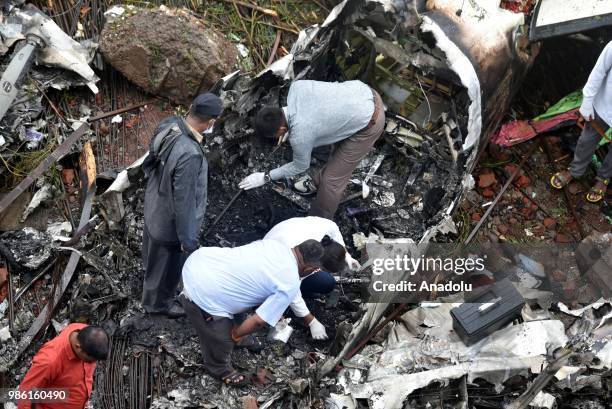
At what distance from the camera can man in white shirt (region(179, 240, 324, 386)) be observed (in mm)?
4262

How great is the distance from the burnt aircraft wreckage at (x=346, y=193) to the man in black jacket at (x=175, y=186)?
1.22ft

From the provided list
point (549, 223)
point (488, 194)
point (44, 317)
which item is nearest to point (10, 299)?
point (44, 317)

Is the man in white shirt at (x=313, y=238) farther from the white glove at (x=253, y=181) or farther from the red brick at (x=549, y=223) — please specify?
the red brick at (x=549, y=223)

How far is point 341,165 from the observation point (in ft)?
17.8

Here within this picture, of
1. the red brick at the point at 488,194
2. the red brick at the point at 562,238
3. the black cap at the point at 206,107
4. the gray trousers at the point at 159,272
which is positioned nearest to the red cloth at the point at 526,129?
the red brick at the point at 488,194

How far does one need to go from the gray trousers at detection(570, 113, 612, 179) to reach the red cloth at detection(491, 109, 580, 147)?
432mm

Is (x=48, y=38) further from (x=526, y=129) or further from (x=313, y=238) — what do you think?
(x=526, y=129)

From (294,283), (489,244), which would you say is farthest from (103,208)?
(489,244)

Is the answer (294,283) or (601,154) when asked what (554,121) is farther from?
(294,283)

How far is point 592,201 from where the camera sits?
6.68 metres

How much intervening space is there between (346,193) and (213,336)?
2.04 meters

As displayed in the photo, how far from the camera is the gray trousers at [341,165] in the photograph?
17.3ft

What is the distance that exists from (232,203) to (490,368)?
8.09 ft

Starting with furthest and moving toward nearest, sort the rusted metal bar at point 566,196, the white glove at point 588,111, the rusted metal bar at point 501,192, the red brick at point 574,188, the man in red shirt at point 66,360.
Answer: the red brick at point 574,188
the rusted metal bar at point 566,196
the rusted metal bar at point 501,192
the white glove at point 588,111
the man in red shirt at point 66,360
